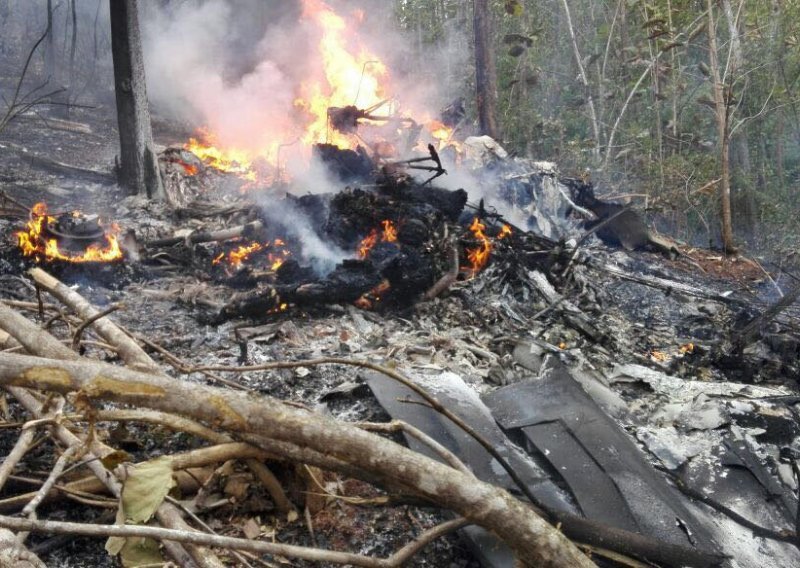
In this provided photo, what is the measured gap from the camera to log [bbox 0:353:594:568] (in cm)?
188

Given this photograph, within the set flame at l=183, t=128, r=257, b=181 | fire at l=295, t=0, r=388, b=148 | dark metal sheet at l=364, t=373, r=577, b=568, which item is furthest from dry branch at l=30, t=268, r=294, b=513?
fire at l=295, t=0, r=388, b=148

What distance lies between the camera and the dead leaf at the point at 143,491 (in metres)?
2.02

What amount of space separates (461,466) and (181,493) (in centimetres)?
143

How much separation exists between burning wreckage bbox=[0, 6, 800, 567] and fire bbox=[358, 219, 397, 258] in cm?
6

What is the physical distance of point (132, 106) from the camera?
9312mm

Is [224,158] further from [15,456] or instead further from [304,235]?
[15,456]

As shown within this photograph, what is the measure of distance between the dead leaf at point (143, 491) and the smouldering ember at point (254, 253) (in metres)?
4.65

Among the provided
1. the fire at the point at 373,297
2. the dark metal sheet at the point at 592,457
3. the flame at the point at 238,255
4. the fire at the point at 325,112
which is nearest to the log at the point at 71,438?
the dark metal sheet at the point at 592,457

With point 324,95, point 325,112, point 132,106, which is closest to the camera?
point 132,106

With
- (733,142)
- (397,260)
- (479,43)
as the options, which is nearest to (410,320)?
(397,260)

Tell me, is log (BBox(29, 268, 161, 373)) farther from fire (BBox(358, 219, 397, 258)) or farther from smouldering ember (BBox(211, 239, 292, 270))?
fire (BBox(358, 219, 397, 258))

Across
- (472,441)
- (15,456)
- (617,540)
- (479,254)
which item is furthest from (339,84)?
(617,540)

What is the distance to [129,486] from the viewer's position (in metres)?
2.04

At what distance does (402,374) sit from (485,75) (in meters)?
11.9
